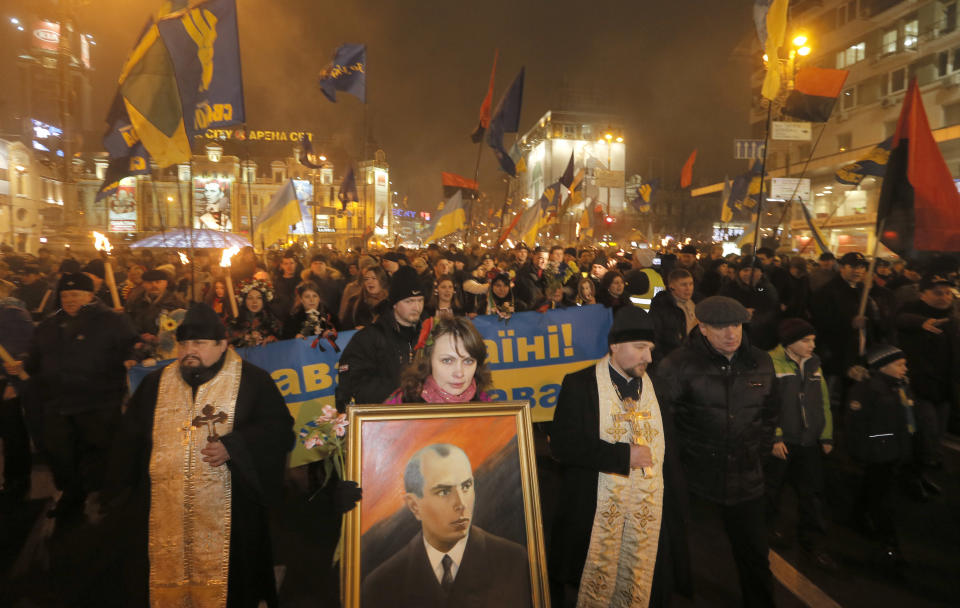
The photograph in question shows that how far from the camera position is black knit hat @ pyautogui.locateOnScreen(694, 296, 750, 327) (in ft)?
11.0

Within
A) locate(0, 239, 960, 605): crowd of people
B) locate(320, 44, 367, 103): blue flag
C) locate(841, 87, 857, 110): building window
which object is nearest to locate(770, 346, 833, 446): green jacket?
locate(0, 239, 960, 605): crowd of people

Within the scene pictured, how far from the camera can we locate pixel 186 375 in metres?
3.06

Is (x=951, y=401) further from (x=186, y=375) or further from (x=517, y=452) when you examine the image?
(x=186, y=375)

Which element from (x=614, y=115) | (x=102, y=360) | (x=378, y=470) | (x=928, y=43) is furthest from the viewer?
(x=614, y=115)

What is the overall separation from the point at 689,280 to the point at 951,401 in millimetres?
2723

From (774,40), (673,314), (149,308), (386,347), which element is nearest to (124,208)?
(149,308)

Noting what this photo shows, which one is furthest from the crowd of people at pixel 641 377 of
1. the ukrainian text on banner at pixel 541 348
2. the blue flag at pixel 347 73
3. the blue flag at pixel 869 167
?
the blue flag at pixel 347 73

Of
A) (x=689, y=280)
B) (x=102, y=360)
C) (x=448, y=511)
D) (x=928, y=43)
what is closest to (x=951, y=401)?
(x=689, y=280)

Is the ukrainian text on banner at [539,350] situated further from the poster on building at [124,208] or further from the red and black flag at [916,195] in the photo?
the poster on building at [124,208]

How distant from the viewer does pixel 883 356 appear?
447 centimetres

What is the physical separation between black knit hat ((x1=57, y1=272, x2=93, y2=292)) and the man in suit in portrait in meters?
4.21

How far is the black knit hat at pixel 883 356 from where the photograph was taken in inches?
174

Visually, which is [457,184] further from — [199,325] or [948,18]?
[948,18]

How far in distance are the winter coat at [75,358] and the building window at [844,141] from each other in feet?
136
